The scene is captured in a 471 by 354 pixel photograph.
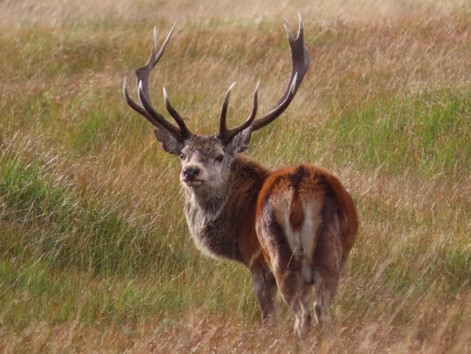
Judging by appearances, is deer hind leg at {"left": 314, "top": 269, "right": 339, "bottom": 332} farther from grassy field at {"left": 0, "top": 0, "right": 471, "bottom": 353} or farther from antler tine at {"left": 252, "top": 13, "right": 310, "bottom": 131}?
antler tine at {"left": 252, "top": 13, "right": 310, "bottom": 131}

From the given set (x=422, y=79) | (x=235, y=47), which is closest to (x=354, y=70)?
(x=422, y=79)

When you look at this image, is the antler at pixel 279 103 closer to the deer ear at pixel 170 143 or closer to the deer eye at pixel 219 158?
the deer eye at pixel 219 158

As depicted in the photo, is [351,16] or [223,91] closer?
[223,91]

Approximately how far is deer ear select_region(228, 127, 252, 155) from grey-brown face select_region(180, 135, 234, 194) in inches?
1.7

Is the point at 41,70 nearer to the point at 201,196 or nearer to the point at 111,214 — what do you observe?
the point at 111,214

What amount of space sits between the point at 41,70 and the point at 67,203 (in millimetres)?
5305

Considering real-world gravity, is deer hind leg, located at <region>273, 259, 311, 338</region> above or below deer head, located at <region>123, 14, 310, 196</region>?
below

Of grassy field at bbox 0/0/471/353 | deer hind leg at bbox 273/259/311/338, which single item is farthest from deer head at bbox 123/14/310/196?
deer hind leg at bbox 273/259/311/338

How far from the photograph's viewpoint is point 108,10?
56.0ft

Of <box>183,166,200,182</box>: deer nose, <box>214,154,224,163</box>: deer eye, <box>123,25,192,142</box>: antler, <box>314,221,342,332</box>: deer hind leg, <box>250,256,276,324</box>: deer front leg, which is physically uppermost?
<box>123,25,192,142</box>: antler

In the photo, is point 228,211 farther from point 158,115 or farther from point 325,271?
point 325,271

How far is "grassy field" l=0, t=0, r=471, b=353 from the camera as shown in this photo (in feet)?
20.6

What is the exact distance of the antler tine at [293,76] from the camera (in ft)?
23.9

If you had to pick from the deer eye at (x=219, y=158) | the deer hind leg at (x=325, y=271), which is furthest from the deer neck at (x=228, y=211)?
the deer hind leg at (x=325, y=271)
